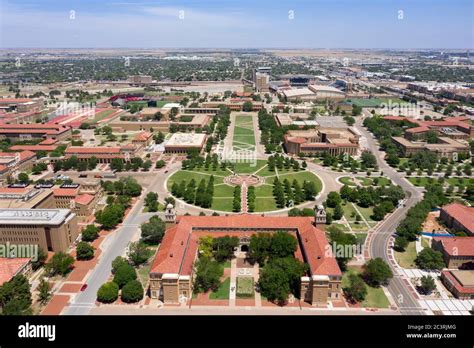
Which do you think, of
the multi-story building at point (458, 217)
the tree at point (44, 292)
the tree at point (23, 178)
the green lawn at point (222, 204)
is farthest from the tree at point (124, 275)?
the multi-story building at point (458, 217)

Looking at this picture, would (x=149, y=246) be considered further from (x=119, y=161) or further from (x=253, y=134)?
(x=253, y=134)

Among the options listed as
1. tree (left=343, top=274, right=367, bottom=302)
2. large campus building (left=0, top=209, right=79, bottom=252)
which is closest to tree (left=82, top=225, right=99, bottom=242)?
large campus building (left=0, top=209, right=79, bottom=252)

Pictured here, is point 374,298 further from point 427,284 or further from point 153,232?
point 153,232

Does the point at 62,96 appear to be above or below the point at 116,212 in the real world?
above

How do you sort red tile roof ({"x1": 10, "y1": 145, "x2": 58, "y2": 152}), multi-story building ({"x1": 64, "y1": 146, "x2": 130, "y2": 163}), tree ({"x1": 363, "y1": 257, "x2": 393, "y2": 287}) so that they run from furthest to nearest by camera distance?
red tile roof ({"x1": 10, "y1": 145, "x2": 58, "y2": 152}), multi-story building ({"x1": 64, "y1": 146, "x2": 130, "y2": 163}), tree ({"x1": 363, "y1": 257, "x2": 393, "y2": 287})

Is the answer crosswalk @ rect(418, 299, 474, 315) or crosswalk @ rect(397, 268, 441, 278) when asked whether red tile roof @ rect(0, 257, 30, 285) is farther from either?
crosswalk @ rect(397, 268, 441, 278)
